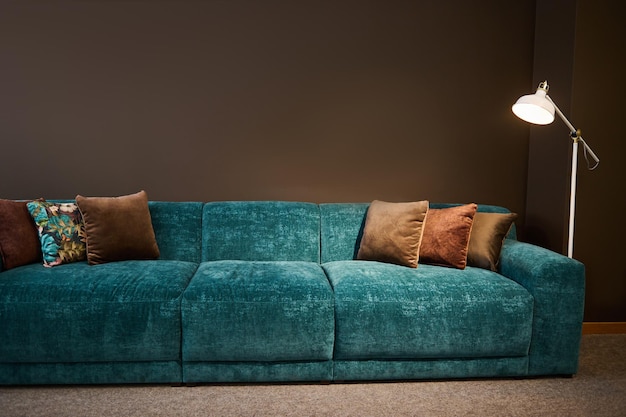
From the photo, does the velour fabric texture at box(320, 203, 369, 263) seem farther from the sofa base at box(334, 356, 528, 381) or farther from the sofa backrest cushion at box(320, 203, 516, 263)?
the sofa base at box(334, 356, 528, 381)

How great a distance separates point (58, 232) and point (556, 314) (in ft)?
8.95

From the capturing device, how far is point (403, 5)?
11.7ft

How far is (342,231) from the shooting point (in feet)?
10.4

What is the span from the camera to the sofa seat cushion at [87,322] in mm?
2303

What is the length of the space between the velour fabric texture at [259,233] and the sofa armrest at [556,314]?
1.32 meters

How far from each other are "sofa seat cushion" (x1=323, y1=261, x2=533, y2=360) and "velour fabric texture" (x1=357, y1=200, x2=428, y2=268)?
358 mm

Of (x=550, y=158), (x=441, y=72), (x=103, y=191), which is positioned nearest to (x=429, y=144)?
(x=441, y=72)

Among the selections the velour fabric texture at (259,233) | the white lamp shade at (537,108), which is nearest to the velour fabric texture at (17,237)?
the velour fabric texture at (259,233)

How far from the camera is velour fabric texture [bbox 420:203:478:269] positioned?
2799 mm

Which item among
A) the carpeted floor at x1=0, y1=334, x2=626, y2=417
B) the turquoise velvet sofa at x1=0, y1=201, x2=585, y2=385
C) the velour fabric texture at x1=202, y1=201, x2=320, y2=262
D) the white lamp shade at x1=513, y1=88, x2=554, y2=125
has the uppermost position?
the white lamp shade at x1=513, y1=88, x2=554, y2=125

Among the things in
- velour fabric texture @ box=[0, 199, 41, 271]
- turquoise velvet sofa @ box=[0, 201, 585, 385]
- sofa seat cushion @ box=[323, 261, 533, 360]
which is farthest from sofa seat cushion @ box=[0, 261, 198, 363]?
sofa seat cushion @ box=[323, 261, 533, 360]

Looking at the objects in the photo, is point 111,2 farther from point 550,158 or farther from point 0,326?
point 550,158

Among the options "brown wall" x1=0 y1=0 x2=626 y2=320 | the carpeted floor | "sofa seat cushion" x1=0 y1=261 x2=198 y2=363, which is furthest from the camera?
"brown wall" x1=0 y1=0 x2=626 y2=320

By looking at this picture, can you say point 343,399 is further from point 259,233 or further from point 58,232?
point 58,232
